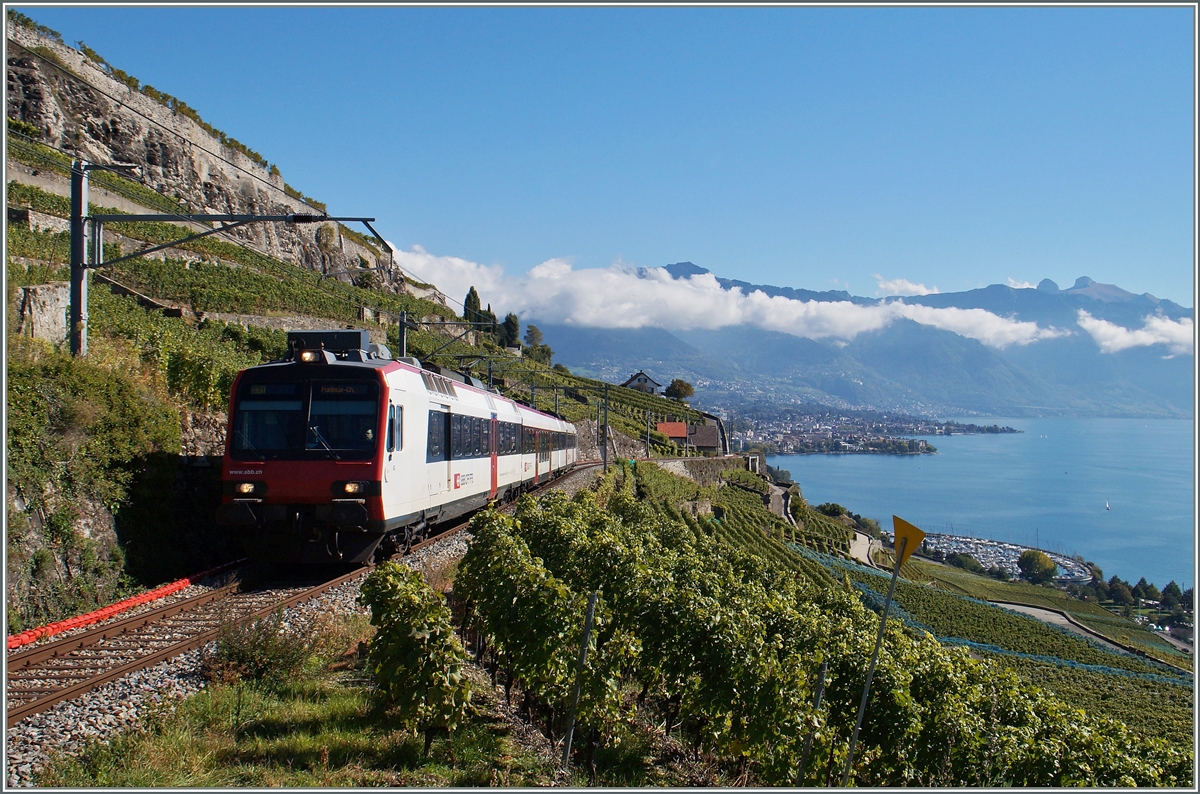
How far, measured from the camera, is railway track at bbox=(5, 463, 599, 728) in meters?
6.07

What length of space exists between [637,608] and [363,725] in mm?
3368

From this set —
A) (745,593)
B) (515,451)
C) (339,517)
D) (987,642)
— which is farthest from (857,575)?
(339,517)

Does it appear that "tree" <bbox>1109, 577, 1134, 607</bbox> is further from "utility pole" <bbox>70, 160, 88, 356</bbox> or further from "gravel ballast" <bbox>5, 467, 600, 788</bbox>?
"utility pole" <bbox>70, 160, 88, 356</bbox>

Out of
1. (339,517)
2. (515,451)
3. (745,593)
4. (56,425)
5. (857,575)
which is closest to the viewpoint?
(56,425)

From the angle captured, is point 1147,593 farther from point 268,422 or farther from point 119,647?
point 119,647

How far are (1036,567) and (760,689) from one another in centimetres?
9523

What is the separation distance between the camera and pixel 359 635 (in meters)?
8.83

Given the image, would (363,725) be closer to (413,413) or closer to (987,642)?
(413,413)

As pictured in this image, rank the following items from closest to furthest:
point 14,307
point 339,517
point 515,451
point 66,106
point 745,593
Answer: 1. point 339,517
2. point 745,593
3. point 14,307
4. point 515,451
5. point 66,106

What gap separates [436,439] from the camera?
13.1 metres

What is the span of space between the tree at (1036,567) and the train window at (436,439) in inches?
3522

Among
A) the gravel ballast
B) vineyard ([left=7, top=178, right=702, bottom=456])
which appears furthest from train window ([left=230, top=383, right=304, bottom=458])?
vineyard ([left=7, top=178, right=702, bottom=456])

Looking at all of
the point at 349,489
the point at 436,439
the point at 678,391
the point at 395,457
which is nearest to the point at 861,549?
the point at 678,391

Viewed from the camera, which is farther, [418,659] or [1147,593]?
[1147,593]
